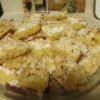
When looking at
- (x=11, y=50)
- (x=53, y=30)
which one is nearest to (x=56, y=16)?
(x=53, y=30)

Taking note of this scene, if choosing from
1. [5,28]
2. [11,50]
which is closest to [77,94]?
[11,50]

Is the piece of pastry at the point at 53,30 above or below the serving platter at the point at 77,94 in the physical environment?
above

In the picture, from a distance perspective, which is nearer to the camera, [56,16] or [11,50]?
[11,50]

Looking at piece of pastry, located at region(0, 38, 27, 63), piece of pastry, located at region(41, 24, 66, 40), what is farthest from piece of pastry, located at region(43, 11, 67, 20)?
piece of pastry, located at region(0, 38, 27, 63)

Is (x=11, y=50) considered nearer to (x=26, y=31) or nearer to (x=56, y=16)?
(x=26, y=31)

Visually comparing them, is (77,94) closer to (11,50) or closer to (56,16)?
(11,50)

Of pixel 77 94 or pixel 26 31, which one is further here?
pixel 26 31

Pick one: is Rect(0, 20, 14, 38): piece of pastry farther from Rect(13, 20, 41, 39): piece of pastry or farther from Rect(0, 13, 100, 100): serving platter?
Rect(0, 13, 100, 100): serving platter

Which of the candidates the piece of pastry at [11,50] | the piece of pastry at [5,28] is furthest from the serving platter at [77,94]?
the piece of pastry at [5,28]

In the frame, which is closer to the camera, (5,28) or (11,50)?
(11,50)

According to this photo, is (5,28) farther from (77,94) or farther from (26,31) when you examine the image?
(77,94)

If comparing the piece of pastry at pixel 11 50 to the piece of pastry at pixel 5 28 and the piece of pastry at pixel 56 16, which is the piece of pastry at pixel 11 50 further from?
the piece of pastry at pixel 56 16
